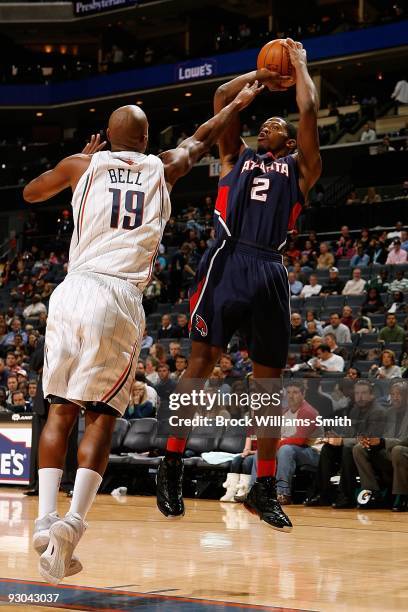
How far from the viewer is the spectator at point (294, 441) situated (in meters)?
10.9

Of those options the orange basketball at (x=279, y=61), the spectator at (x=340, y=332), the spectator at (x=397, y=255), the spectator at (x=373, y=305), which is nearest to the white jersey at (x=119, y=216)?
the orange basketball at (x=279, y=61)

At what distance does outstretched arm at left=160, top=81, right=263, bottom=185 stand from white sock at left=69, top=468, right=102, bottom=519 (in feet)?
5.37

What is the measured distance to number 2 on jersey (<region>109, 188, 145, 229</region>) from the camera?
4965 millimetres

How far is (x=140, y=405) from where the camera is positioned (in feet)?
43.1

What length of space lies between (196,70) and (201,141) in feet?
89.1

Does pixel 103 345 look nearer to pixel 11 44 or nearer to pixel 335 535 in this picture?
pixel 335 535

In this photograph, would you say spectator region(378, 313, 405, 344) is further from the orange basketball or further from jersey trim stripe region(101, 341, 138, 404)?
jersey trim stripe region(101, 341, 138, 404)

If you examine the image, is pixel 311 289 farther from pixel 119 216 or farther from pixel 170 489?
pixel 119 216

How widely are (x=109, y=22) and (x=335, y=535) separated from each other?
3006cm

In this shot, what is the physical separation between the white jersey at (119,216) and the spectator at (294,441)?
6.28 metres

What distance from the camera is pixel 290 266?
756 inches

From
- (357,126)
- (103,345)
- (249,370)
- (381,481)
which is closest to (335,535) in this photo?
(381,481)

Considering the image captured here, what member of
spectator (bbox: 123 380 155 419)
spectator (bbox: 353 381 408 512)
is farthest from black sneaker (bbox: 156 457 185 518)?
spectator (bbox: 123 380 155 419)

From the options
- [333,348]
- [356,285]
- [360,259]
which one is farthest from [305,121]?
[360,259]
